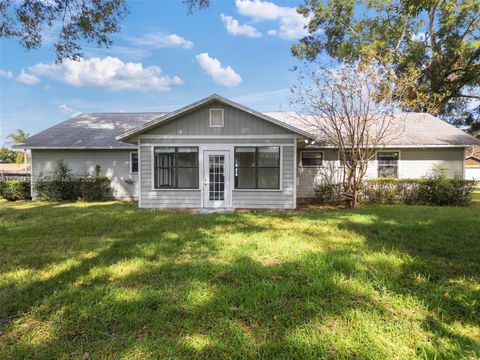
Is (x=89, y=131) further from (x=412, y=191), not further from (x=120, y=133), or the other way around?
(x=412, y=191)

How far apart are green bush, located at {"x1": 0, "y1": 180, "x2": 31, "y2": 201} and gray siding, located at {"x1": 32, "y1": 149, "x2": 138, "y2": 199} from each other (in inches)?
33.6

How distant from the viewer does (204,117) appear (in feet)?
34.2

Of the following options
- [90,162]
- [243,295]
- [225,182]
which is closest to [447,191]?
[225,182]

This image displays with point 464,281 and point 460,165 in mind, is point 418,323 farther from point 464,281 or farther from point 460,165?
point 460,165

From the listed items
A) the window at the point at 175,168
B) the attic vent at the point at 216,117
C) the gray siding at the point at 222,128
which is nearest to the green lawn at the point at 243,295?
the window at the point at 175,168

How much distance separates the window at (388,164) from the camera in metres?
13.3

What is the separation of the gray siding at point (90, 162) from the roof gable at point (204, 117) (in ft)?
13.1

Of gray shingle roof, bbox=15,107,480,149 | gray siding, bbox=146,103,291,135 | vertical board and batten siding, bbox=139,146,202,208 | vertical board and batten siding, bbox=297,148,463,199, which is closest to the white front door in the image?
vertical board and batten siding, bbox=139,146,202,208

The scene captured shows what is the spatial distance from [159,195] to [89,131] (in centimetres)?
752

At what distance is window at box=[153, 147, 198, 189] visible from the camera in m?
10.6

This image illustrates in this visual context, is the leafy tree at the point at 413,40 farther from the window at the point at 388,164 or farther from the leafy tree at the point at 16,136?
the leafy tree at the point at 16,136

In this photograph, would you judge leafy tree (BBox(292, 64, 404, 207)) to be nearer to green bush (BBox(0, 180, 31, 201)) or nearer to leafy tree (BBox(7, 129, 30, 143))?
green bush (BBox(0, 180, 31, 201))

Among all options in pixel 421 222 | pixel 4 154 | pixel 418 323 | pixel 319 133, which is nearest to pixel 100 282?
pixel 418 323

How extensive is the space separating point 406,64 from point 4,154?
72.4 metres
